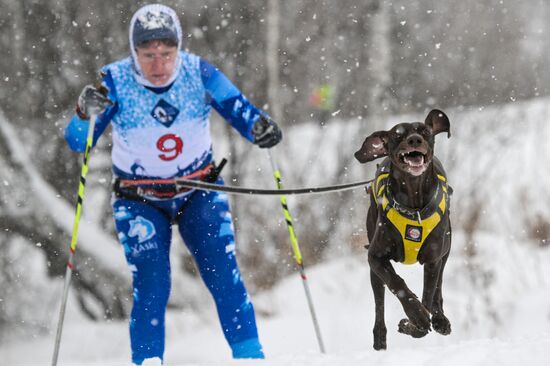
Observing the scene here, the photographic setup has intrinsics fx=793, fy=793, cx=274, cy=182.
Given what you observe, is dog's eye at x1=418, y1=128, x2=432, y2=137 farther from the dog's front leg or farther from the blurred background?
the blurred background

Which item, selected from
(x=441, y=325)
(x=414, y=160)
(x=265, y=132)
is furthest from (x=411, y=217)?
(x=265, y=132)

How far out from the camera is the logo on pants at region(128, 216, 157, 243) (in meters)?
3.55

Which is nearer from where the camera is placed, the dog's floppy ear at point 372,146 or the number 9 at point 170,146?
the dog's floppy ear at point 372,146

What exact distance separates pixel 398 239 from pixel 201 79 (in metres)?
1.30

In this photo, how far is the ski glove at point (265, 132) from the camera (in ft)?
12.0

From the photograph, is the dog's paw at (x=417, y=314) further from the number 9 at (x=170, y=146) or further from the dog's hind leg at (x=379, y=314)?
the number 9 at (x=170, y=146)

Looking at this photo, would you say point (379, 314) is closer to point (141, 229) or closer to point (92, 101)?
point (141, 229)

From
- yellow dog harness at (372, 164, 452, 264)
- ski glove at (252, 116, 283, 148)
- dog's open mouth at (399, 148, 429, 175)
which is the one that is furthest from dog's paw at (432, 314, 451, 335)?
ski glove at (252, 116, 283, 148)

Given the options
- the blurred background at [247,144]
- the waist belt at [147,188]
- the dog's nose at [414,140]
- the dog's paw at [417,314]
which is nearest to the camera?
the dog's nose at [414,140]

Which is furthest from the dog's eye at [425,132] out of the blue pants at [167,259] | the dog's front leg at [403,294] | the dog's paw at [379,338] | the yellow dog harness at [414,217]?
the blue pants at [167,259]

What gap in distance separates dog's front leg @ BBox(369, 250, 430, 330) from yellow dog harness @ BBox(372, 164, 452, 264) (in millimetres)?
89

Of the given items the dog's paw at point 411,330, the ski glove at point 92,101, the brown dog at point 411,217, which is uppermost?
the ski glove at point 92,101

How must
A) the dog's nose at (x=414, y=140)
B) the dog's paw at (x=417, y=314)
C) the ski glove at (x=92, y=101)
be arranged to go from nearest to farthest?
1. the dog's nose at (x=414, y=140)
2. the dog's paw at (x=417, y=314)
3. the ski glove at (x=92, y=101)

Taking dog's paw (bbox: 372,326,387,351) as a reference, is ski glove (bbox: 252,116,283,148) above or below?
above
